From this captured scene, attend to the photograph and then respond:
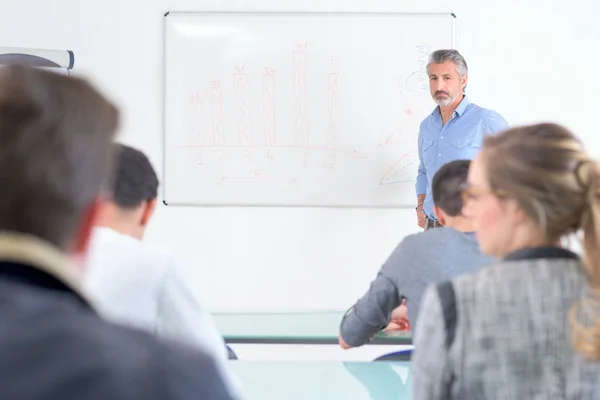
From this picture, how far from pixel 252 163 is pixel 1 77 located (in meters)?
3.36

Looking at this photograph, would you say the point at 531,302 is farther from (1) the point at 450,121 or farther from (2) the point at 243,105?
(2) the point at 243,105

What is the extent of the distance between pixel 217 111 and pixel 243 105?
0.14 m

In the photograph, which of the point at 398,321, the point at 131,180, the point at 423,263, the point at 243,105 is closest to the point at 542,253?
the point at 423,263

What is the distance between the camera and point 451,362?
3.78ft

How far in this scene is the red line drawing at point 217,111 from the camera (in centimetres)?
398

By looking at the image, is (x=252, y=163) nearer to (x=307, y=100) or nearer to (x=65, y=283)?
(x=307, y=100)

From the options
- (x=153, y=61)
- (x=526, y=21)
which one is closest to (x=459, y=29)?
(x=526, y=21)

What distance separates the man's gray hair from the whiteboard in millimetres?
244

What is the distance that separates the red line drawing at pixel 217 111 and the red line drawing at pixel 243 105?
0.29 ft

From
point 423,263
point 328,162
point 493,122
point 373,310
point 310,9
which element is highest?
point 310,9

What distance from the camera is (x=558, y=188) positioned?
1.14 m

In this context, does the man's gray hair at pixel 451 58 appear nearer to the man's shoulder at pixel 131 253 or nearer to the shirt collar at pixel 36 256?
the man's shoulder at pixel 131 253

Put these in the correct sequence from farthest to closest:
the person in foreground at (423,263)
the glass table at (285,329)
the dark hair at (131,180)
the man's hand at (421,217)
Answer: the man's hand at (421,217)
the glass table at (285,329)
the person in foreground at (423,263)
the dark hair at (131,180)

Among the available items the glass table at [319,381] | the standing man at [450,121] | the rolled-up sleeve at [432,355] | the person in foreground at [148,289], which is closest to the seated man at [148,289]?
the person in foreground at [148,289]
